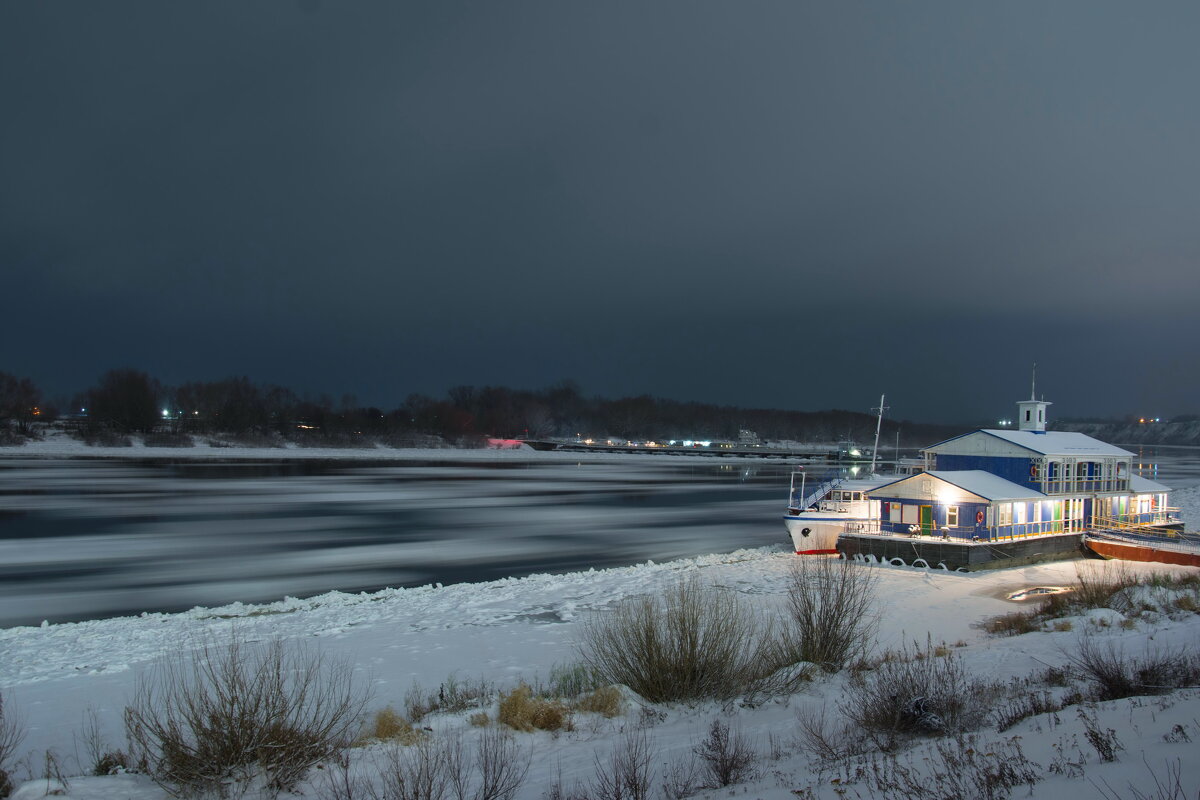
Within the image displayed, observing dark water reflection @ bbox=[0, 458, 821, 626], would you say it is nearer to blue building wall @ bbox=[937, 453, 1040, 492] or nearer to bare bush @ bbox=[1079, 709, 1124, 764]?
blue building wall @ bbox=[937, 453, 1040, 492]

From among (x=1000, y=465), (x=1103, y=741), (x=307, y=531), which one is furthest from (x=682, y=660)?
(x=307, y=531)

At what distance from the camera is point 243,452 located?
11775 centimetres

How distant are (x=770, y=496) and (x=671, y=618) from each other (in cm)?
5634

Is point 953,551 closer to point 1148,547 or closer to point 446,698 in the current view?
point 1148,547

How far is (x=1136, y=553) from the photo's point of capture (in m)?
30.3

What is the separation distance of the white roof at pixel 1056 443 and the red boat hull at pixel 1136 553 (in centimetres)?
379

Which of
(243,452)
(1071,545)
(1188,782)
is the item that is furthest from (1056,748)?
(243,452)

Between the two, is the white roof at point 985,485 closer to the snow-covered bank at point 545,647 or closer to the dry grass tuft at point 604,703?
the snow-covered bank at point 545,647

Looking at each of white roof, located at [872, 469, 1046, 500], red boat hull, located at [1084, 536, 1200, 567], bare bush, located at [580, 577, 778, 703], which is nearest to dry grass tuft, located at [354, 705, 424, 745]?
bare bush, located at [580, 577, 778, 703]

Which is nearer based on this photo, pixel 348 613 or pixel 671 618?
pixel 671 618

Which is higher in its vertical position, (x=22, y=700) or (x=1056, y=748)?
(x=1056, y=748)

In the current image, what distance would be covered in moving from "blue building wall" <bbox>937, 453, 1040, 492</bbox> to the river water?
891cm

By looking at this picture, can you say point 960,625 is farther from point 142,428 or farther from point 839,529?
point 142,428

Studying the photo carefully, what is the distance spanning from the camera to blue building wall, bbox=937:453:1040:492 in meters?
32.3
